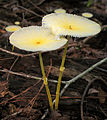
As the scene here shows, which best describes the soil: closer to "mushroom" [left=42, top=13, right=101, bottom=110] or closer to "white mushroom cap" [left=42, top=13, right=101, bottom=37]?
"mushroom" [left=42, top=13, right=101, bottom=110]

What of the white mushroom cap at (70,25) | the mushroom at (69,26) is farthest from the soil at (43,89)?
the white mushroom cap at (70,25)

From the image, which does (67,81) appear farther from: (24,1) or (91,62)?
(24,1)

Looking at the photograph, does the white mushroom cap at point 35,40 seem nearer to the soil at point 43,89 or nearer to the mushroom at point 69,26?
the mushroom at point 69,26

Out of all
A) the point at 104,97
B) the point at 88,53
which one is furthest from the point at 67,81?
the point at 88,53

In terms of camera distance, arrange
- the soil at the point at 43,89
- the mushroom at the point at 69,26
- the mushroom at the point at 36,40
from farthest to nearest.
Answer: the soil at the point at 43,89 → the mushroom at the point at 69,26 → the mushroom at the point at 36,40

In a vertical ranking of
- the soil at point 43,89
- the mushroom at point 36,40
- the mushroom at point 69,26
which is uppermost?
the mushroom at point 69,26

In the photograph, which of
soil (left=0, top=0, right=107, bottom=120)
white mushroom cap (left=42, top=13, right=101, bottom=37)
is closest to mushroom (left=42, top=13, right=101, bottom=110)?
white mushroom cap (left=42, top=13, right=101, bottom=37)

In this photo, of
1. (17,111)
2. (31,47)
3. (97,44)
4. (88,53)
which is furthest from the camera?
(97,44)

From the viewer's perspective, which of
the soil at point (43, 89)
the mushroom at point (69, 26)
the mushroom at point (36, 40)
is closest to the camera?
the mushroom at point (36, 40)
